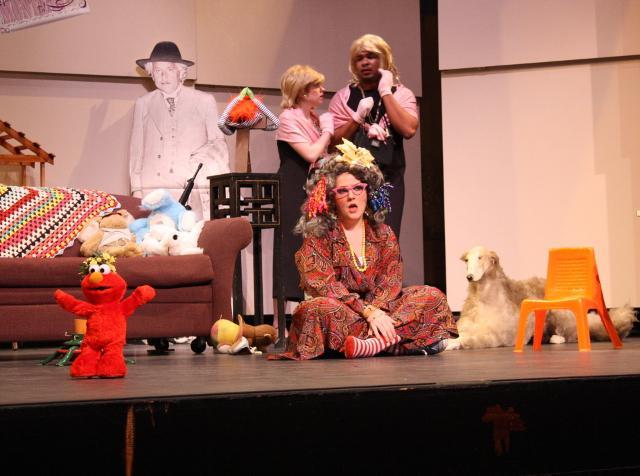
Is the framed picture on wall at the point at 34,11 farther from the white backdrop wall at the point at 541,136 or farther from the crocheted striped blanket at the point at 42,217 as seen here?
the white backdrop wall at the point at 541,136

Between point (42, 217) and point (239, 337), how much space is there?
4.81 feet

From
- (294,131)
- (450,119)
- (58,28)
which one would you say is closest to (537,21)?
(450,119)

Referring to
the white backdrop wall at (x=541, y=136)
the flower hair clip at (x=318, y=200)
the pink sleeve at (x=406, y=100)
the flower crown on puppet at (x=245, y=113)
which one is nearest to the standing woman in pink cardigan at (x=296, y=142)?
the flower crown on puppet at (x=245, y=113)

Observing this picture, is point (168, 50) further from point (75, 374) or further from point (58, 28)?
point (75, 374)

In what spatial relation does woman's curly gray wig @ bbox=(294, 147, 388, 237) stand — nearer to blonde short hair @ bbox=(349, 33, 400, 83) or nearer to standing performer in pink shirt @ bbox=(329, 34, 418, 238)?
standing performer in pink shirt @ bbox=(329, 34, 418, 238)

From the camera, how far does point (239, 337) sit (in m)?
4.63

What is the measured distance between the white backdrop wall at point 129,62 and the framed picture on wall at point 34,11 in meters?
0.05

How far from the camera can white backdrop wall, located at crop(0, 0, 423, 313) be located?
666 centimetres

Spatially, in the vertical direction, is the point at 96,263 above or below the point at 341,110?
below

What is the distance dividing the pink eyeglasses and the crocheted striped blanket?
1903 mm

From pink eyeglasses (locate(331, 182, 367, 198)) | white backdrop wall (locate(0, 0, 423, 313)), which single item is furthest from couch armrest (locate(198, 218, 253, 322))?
white backdrop wall (locate(0, 0, 423, 313))

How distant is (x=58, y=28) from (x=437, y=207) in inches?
135

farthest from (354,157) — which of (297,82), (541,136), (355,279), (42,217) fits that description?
(541,136)

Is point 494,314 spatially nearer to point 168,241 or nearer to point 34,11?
point 168,241
